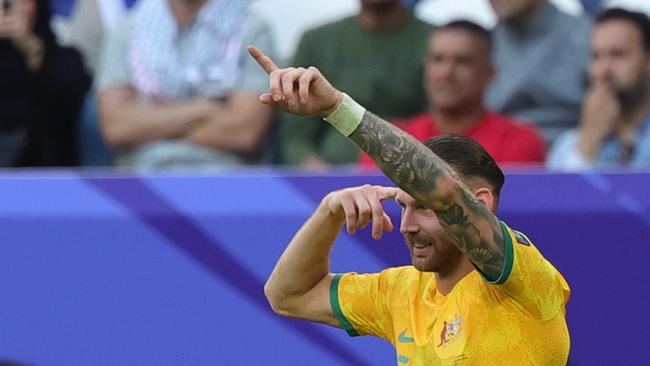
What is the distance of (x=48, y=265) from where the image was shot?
4891 millimetres

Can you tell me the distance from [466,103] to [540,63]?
1.37ft

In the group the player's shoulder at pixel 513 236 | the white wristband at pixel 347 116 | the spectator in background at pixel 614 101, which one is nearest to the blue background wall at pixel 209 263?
the spectator in background at pixel 614 101

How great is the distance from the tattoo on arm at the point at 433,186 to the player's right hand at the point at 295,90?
0.42 ft

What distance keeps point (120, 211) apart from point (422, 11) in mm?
1876

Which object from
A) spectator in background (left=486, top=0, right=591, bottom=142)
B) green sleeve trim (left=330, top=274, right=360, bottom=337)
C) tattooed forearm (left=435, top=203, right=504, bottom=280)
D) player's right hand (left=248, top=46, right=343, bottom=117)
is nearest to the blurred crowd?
spectator in background (left=486, top=0, right=591, bottom=142)

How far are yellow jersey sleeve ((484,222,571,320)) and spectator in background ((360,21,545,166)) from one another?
2096 millimetres

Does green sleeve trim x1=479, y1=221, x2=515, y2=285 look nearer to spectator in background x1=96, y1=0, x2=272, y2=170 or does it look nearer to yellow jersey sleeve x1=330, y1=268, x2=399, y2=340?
yellow jersey sleeve x1=330, y1=268, x2=399, y2=340

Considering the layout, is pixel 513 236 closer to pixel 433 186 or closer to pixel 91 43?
pixel 433 186

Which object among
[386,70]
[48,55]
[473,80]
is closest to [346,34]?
[386,70]

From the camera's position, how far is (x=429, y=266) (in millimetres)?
3289

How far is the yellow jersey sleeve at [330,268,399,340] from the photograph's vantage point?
3.55 metres

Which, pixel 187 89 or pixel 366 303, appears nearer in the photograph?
pixel 366 303

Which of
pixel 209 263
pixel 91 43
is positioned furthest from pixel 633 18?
pixel 91 43

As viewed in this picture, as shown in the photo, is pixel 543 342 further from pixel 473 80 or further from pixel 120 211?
pixel 473 80
